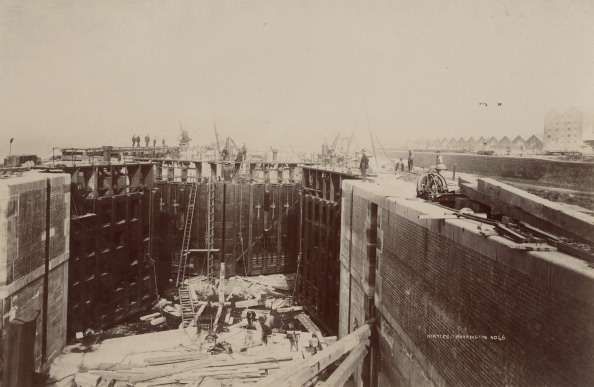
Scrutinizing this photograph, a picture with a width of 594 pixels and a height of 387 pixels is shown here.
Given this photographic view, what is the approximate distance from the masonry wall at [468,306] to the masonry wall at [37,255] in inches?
457

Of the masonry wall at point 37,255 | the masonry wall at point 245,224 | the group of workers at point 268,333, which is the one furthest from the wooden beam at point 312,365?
the masonry wall at point 245,224

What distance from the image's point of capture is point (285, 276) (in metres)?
32.0

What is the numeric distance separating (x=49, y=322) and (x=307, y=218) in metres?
14.2

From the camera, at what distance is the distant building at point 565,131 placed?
59469mm

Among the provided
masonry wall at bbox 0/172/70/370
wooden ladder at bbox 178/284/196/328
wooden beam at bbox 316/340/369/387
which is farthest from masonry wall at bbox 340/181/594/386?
wooden ladder at bbox 178/284/196/328

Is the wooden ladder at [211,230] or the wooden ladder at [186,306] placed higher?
the wooden ladder at [211,230]

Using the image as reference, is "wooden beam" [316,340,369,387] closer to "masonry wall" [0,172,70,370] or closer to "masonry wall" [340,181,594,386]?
"masonry wall" [340,181,594,386]

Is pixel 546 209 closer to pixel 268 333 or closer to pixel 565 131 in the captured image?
pixel 268 333

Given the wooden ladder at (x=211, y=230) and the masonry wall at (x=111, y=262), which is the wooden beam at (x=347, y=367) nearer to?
the masonry wall at (x=111, y=262)

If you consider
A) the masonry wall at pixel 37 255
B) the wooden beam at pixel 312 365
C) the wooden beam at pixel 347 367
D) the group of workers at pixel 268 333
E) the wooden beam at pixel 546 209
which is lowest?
the group of workers at pixel 268 333

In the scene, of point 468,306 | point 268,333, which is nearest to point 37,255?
point 268,333

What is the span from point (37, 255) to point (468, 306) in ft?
48.9

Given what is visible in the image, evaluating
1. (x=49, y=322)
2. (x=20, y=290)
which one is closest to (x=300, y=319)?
(x=49, y=322)

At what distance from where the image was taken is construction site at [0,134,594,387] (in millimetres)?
7141
